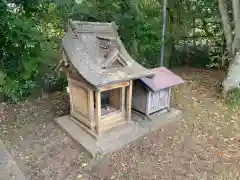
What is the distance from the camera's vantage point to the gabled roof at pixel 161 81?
4.30 meters

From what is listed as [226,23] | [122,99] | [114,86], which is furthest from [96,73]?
[226,23]

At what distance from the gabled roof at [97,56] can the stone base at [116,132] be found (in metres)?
0.96

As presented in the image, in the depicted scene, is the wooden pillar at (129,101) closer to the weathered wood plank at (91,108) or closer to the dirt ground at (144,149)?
the dirt ground at (144,149)

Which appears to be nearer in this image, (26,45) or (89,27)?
(89,27)

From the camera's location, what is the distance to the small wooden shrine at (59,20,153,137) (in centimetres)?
372

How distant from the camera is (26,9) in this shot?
4773 mm

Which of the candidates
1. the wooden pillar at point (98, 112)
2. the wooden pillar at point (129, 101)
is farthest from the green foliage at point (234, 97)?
the wooden pillar at point (98, 112)

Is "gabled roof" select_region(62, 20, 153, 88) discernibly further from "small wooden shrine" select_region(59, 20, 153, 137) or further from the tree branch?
the tree branch

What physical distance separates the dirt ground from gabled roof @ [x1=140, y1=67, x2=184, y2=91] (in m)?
0.76

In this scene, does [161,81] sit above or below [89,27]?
below

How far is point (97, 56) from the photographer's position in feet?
12.9

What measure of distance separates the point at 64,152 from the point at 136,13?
3797mm

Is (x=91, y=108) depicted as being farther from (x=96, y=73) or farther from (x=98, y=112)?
(x=96, y=73)

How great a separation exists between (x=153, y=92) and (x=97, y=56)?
1238 mm
